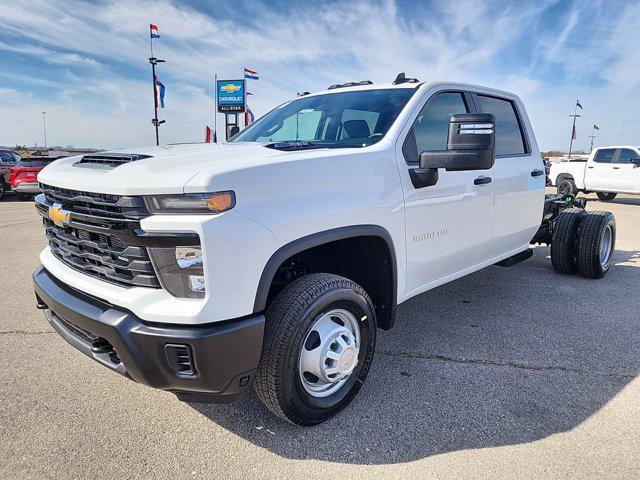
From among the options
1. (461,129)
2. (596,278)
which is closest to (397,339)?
(461,129)

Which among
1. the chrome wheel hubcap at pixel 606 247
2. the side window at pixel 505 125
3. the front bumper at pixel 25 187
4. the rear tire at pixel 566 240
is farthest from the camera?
the front bumper at pixel 25 187

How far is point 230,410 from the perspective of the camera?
2.72m

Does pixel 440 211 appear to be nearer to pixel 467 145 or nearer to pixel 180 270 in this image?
pixel 467 145

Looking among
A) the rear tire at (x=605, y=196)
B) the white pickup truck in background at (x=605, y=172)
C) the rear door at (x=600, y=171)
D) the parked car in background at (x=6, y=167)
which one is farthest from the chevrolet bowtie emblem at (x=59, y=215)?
the rear tire at (x=605, y=196)

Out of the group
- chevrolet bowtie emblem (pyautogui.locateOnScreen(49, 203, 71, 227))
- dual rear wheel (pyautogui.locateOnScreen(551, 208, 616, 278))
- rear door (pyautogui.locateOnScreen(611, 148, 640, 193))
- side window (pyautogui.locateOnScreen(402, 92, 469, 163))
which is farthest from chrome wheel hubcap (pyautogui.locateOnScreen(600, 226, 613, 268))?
rear door (pyautogui.locateOnScreen(611, 148, 640, 193))

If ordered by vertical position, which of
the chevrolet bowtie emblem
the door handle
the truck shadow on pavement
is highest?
the door handle

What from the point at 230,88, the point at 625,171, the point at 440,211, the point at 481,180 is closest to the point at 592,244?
the point at 481,180

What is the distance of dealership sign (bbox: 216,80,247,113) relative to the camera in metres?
22.6

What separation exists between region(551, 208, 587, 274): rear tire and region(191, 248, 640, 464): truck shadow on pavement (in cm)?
66

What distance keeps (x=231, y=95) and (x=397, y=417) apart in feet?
73.2

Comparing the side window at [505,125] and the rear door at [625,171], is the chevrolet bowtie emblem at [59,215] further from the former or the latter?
the rear door at [625,171]

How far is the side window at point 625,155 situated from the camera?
46.7 feet

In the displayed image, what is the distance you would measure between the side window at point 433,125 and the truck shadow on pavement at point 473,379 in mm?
1475

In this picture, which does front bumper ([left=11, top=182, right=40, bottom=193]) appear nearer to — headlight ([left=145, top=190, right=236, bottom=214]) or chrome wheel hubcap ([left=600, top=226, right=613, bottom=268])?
headlight ([left=145, top=190, right=236, bottom=214])
